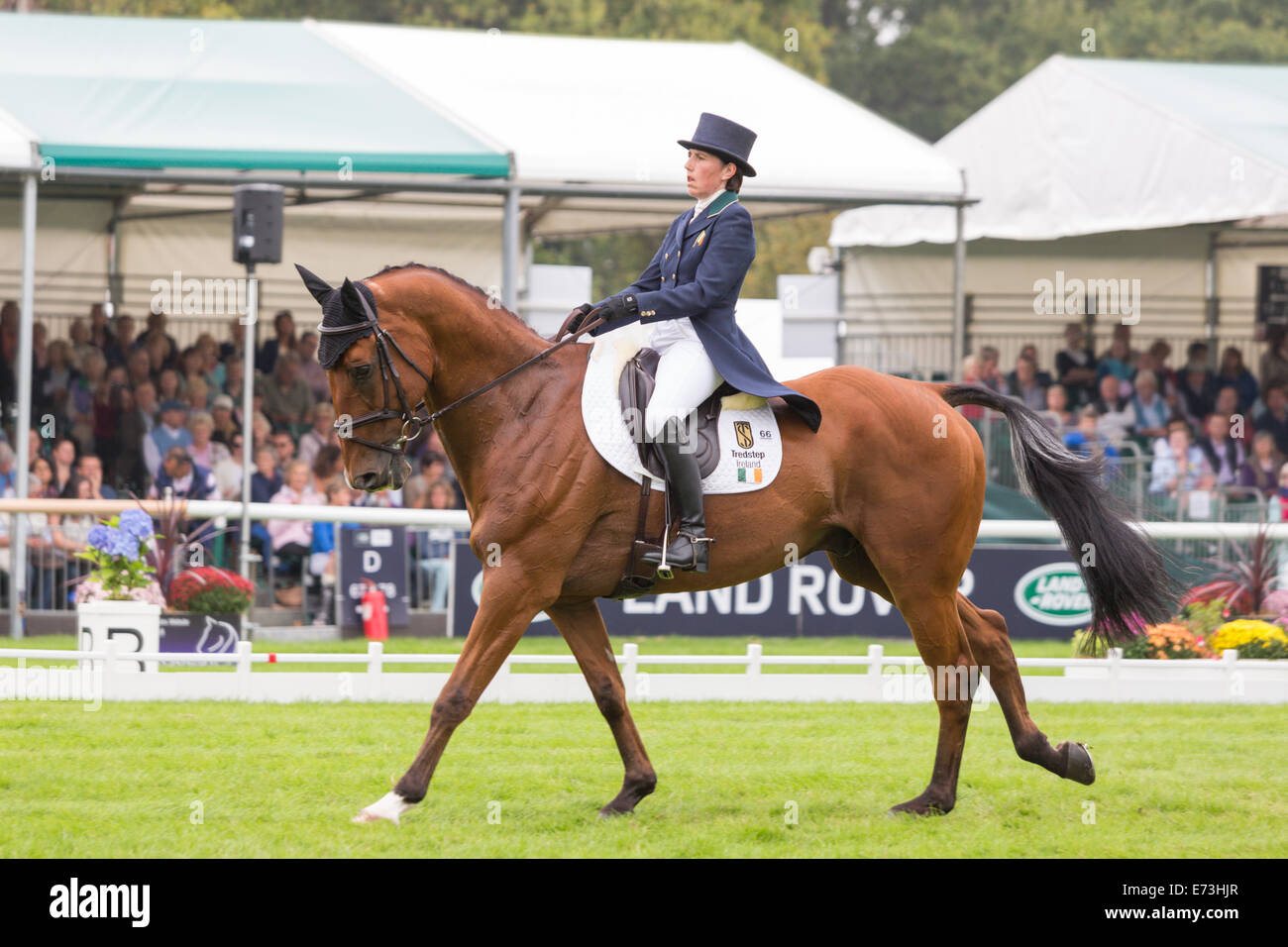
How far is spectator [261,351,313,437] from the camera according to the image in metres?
16.7

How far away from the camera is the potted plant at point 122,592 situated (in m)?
9.94

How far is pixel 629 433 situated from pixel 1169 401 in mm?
14138

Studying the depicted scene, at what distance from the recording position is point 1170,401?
1914cm

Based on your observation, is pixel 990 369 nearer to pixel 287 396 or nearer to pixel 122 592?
pixel 287 396

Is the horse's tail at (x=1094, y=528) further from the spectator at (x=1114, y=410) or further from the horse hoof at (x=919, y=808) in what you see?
the spectator at (x=1114, y=410)

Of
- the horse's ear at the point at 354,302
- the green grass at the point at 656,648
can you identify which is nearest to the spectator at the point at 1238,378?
the green grass at the point at 656,648

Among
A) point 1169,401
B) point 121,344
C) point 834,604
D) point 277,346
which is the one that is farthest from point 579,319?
point 1169,401

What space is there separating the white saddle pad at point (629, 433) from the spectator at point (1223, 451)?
37.9 feet

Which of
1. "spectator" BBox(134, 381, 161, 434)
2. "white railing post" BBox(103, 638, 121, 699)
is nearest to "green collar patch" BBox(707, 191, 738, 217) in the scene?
Answer: "white railing post" BBox(103, 638, 121, 699)

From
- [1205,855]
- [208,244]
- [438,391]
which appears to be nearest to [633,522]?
[438,391]

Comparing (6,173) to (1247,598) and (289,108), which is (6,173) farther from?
(1247,598)

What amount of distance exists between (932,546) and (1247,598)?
→ 5.68m

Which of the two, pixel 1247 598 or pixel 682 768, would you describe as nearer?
pixel 682 768

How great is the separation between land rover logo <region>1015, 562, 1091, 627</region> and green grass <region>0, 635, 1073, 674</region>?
20 centimetres
